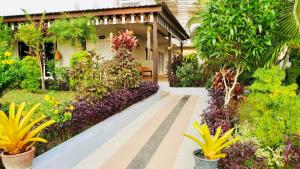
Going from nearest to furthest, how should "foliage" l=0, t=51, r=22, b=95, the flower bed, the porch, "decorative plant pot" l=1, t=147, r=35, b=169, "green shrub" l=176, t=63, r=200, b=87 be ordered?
"decorative plant pot" l=1, t=147, r=35, b=169 → the flower bed → "foliage" l=0, t=51, r=22, b=95 → the porch → "green shrub" l=176, t=63, r=200, b=87

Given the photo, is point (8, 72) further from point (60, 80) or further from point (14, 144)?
point (60, 80)

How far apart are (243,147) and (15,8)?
20.6 meters

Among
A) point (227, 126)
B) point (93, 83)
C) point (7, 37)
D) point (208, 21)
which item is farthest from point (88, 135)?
point (7, 37)

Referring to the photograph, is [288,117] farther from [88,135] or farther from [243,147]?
[88,135]

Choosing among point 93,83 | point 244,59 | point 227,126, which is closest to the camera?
point 227,126

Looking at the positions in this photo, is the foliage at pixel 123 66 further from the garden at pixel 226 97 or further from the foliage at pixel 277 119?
the foliage at pixel 277 119

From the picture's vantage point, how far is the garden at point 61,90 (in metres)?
3.75

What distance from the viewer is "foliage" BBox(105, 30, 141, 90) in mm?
8734

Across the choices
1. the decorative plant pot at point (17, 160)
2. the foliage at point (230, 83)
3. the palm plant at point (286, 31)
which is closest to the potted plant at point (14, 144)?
the decorative plant pot at point (17, 160)

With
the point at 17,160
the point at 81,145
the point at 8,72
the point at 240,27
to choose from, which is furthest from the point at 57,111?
the point at 240,27

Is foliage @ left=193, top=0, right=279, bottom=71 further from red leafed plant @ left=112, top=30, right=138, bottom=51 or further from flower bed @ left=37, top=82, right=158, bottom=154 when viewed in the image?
red leafed plant @ left=112, top=30, right=138, bottom=51

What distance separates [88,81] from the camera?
6.99 meters

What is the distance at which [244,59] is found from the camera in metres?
5.62

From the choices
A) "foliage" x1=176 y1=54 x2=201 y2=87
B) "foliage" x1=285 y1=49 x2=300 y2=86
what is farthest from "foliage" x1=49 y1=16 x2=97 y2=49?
"foliage" x1=285 y1=49 x2=300 y2=86
